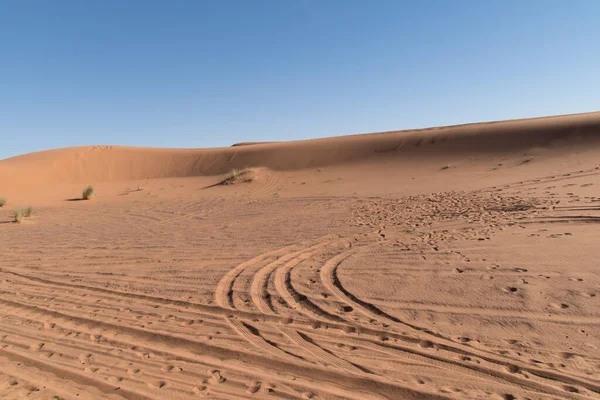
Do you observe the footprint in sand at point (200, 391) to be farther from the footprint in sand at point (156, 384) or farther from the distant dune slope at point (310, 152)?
the distant dune slope at point (310, 152)

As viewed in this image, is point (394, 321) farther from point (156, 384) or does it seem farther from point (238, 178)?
point (238, 178)

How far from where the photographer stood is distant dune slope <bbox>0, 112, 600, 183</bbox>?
2073 cm

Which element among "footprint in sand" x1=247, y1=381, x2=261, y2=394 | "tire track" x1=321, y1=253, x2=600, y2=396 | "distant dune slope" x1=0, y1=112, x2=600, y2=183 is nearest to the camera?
"tire track" x1=321, y1=253, x2=600, y2=396

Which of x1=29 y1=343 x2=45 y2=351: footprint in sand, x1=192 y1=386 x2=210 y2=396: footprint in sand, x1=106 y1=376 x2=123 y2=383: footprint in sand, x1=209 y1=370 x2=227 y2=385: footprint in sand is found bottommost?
x1=192 y1=386 x2=210 y2=396: footprint in sand

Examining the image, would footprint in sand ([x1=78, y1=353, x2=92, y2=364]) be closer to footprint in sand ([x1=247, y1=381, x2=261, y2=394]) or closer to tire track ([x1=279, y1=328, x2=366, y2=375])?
footprint in sand ([x1=247, y1=381, x2=261, y2=394])

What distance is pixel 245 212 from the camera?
1184 centimetres

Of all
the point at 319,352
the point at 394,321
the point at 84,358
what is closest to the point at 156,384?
the point at 84,358

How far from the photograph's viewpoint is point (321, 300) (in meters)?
4.54

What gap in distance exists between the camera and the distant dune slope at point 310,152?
68.0 ft

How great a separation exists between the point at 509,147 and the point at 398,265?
18.0m

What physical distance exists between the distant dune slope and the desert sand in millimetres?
9676

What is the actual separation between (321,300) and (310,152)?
21718 millimetres

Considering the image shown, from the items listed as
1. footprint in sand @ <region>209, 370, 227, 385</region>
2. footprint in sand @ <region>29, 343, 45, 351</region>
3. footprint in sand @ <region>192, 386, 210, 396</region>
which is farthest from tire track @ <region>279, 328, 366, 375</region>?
footprint in sand @ <region>29, 343, 45, 351</region>

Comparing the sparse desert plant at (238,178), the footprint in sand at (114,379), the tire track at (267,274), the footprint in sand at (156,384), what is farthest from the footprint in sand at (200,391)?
the sparse desert plant at (238,178)
